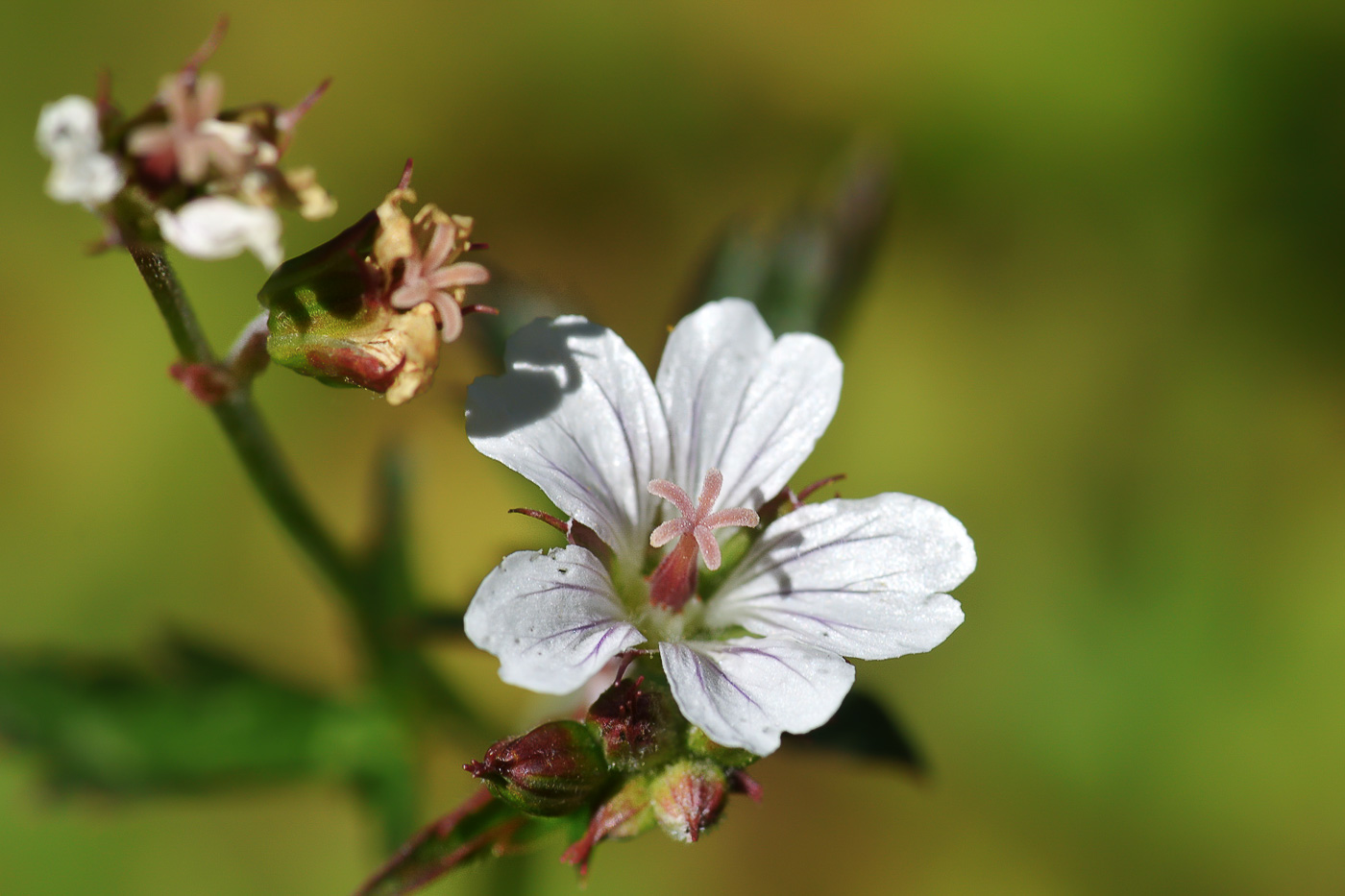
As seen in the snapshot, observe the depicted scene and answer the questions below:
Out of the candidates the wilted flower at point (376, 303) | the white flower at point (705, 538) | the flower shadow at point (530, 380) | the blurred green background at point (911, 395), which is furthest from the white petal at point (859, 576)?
the blurred green background at point (911, 395)

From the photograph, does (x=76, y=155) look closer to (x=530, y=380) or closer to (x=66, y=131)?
(x=66, y=131)

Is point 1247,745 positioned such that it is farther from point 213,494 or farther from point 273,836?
point 213,494

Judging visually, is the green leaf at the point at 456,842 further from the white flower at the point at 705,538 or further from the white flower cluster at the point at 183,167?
the white flower cluster at the point at 183,167

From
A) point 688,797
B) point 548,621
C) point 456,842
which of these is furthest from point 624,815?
point 548,621

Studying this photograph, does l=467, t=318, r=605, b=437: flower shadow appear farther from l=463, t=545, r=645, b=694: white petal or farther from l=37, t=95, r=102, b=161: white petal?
l=37, t=95, r=102, b=161: white petal

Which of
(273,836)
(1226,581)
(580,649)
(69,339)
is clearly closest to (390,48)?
(69,339)

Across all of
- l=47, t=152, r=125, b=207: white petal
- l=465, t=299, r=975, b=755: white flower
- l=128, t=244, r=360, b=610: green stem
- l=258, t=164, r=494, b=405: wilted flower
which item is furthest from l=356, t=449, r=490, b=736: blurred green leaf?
l=47, t=152, r=125, b=207: white petal
